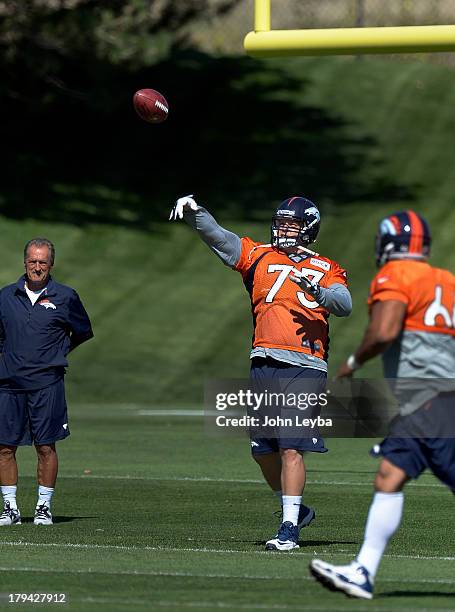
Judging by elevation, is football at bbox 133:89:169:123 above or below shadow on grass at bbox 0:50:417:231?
below

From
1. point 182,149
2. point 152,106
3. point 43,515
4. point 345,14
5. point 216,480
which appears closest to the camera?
point 43,515

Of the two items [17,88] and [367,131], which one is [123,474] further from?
[367,131]

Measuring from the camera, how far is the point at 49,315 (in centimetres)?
1198

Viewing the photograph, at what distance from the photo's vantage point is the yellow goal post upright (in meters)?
12.2

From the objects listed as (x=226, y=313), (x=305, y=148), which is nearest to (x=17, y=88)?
(x=305, y=148)

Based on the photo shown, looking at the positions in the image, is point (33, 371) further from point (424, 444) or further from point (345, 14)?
point (345, 14)

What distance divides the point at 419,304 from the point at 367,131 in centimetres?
2961

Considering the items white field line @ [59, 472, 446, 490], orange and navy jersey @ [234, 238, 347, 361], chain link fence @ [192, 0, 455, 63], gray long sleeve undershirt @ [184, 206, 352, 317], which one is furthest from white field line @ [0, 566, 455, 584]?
chain link fence @ [192, 0, 455, 63]

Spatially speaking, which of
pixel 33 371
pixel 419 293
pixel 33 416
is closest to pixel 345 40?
pixel 33 371

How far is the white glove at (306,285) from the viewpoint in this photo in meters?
10.1

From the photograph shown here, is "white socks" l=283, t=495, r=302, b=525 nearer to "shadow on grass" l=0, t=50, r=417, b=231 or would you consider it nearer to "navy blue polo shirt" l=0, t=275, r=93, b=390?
"navy blue polo shirt" l=0, t=275, r=93, b=390

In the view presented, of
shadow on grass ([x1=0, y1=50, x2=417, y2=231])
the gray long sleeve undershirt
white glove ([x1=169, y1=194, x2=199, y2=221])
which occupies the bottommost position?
the gray long sleeve undershirt

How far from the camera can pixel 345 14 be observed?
39906 mm

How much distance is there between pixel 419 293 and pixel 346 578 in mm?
1466
